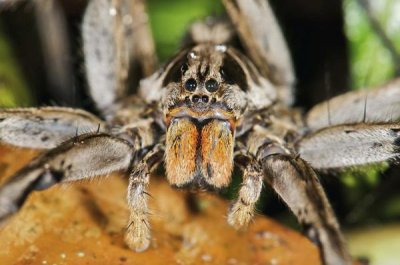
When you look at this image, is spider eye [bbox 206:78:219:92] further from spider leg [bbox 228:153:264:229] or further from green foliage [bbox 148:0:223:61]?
green foliage [bbox 148:0:223:61]

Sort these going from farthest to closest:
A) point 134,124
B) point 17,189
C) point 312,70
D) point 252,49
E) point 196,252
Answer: point 312,70
point 252,49
point 134,124
point 196,252
point 17,189

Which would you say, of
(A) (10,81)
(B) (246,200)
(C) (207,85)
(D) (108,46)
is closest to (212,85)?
(C) (207,85)

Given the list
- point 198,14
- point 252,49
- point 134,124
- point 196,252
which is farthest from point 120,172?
point 198,14

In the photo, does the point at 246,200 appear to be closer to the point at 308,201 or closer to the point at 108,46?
the point at 308,201

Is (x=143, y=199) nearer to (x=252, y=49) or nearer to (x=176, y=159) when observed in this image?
(x=176, y=159)

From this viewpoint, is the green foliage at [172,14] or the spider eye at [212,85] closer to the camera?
the spider eye at [212,85]

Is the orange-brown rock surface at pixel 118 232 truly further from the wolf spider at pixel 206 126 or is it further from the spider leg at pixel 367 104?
the spider leg at pixel 367 104

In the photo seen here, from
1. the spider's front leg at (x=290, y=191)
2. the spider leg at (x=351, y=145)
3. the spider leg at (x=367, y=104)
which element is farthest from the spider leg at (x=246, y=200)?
the spider leg at (x=367, y=104)

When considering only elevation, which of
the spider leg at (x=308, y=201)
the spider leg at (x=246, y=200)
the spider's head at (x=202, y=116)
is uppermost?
the spider's head at (x=202, y=116)
